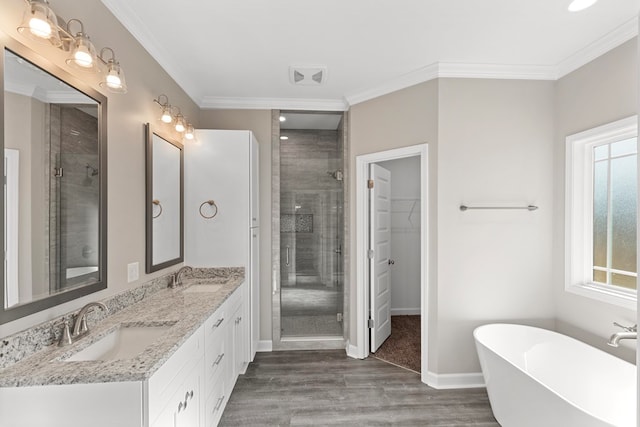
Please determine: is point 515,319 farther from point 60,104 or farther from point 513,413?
point 60,104

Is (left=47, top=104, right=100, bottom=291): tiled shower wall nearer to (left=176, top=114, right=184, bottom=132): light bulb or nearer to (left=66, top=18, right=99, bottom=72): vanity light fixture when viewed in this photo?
(left=66, top=18, right=99, bottom=72): vanity light fixture

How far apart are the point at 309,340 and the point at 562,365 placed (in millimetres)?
2222

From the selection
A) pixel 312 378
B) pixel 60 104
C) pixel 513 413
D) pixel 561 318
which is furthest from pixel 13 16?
pixel 561 318

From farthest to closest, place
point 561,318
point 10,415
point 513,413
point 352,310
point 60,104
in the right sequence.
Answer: point 352,310 < point 561,318 < point 513,413 < point 60,104 < point 10,415

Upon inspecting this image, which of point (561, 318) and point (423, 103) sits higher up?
point (423, 103)

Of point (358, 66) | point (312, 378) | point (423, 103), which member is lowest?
point (312, 378)

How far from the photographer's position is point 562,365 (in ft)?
7.31

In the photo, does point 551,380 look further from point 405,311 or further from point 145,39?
point 145,39

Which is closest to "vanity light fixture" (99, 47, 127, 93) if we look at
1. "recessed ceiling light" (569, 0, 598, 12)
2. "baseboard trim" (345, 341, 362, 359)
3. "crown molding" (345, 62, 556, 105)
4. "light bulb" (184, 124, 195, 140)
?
"light bulb" (184, 124, 195, 140)

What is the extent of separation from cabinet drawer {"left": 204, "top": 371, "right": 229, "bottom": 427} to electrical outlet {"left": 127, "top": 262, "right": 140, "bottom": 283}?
819mm

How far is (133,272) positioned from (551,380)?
300cm

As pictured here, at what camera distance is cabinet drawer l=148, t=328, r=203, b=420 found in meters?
1.18

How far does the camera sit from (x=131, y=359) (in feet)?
3.91

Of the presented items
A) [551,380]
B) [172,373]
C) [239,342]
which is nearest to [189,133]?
[239,342]
